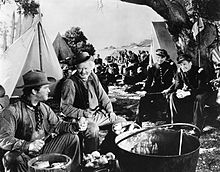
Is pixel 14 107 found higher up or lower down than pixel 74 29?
lower down

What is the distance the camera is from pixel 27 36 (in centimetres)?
272

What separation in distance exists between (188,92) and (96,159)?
909mm

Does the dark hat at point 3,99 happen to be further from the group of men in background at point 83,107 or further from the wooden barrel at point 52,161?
the wooden barrel at point 52,161

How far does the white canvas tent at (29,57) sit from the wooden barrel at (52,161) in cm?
57

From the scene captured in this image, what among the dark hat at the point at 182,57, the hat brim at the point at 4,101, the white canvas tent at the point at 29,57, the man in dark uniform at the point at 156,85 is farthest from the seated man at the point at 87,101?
the dark hat at the point at 182,57

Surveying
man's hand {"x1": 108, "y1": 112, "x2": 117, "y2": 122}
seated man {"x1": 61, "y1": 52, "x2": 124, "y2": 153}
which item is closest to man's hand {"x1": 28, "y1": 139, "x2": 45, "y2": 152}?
seated man {"x1": 61, "y1": 52, "x2": 124, "y2": 153}

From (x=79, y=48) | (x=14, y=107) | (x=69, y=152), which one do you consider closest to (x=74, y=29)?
(x=79, y=48)

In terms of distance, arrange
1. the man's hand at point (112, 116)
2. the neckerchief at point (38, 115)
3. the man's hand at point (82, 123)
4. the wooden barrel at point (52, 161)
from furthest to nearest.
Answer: the man's hand at point (112, 116)
the man's hand at point (82, 123)
the neckerchief at point (38, 115)
the wooden barrel at point (52, 161)

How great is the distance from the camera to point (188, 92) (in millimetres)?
2926

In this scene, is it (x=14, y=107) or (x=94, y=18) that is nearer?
(x=14, y=107)

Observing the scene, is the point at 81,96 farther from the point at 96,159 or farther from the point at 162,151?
the point at 162,151

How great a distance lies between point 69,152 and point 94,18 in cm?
104

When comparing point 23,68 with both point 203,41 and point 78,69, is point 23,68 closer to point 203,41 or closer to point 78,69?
point 78,69

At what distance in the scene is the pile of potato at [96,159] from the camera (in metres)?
2.69
